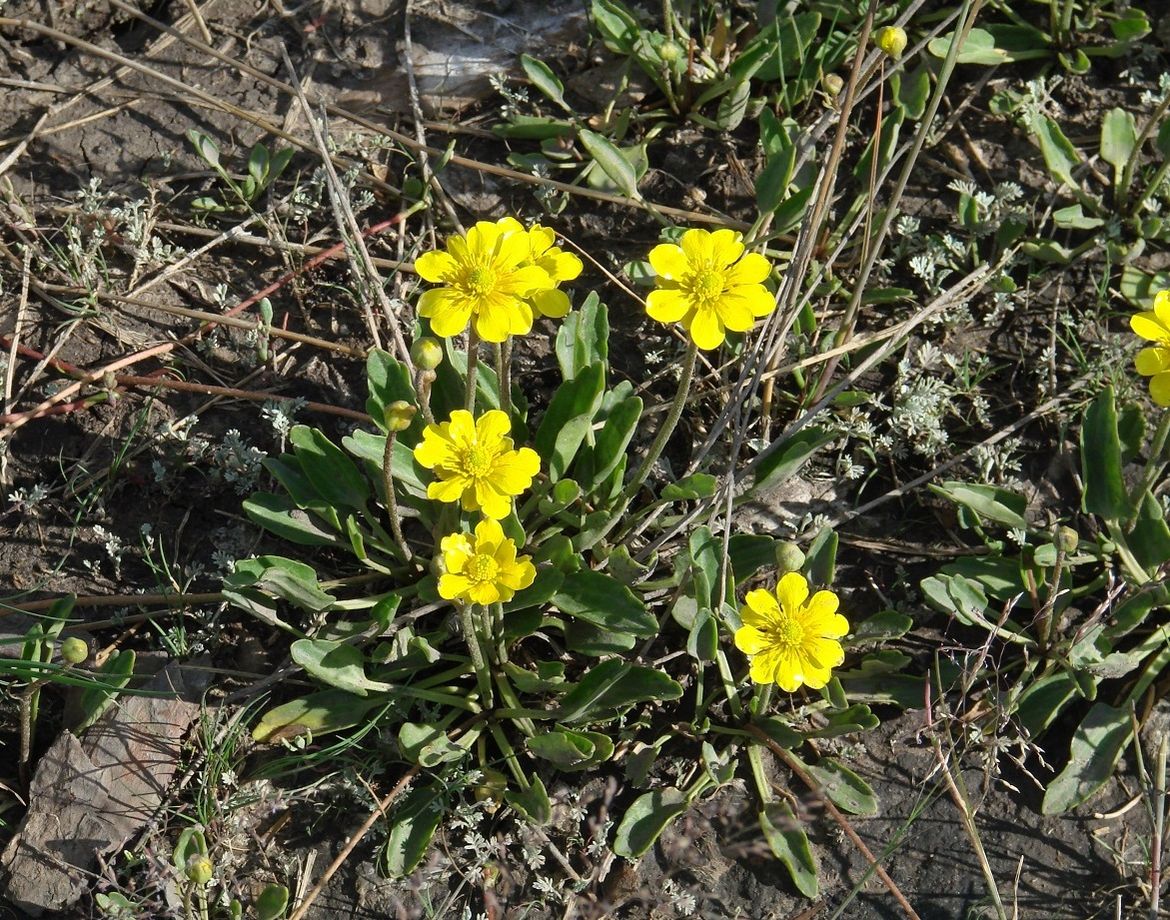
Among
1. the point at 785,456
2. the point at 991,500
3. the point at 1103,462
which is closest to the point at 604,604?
the point at 785,456

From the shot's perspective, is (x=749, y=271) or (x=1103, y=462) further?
(x=1103, y=462)

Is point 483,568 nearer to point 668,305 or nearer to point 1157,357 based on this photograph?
point 668,305

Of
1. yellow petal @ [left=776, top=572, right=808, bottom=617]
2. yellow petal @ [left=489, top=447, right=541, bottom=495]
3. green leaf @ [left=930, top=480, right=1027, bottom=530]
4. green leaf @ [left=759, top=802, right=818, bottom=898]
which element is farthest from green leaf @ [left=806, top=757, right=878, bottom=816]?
yellow petal @ [left=489, top=447, right=541, bottom=495]

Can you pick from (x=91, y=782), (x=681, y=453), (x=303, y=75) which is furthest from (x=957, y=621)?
(x=303, y=75)

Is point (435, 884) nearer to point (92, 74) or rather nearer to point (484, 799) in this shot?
point (484, 799)

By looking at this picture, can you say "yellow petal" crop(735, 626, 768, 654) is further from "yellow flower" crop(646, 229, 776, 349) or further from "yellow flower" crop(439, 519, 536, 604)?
"yellow flower" crop(646, 229, 776, 349)

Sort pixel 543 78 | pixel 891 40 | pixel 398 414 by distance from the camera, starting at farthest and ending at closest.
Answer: pixel 543 78
pixel 891 40
pixel 398 414

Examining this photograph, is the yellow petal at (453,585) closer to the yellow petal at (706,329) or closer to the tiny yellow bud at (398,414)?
the tiny yellow bud at (398,414)
